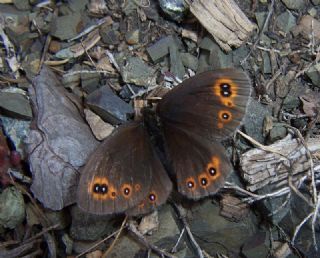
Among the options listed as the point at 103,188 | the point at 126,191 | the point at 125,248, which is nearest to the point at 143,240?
the point at 125,248

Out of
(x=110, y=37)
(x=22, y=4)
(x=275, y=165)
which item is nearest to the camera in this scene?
(x=275, y=165)

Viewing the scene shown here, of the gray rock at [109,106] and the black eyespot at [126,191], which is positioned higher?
the gray rock at [109,106]

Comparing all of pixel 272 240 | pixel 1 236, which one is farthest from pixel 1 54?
pixel 272 240

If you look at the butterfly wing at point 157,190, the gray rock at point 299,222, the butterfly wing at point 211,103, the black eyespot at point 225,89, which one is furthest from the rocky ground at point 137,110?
the black eyespot at point 225,89

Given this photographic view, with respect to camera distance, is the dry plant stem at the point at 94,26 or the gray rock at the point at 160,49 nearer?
the gray rock at the point at 160,49

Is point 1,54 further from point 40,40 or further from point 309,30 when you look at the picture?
Answer: point 309,30

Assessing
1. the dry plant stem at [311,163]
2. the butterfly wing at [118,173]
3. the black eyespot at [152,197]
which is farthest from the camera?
the dry plant stem at [311,163]

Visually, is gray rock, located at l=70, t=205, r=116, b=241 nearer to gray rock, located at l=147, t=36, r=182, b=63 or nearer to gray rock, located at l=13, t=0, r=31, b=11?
gray rock, located at l=147, t=36, r=182, b=63

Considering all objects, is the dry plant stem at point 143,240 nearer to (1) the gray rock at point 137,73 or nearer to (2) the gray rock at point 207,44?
(1) the gray rock at point 137,73

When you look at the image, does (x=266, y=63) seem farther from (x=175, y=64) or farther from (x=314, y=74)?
(x=175, y=64)
